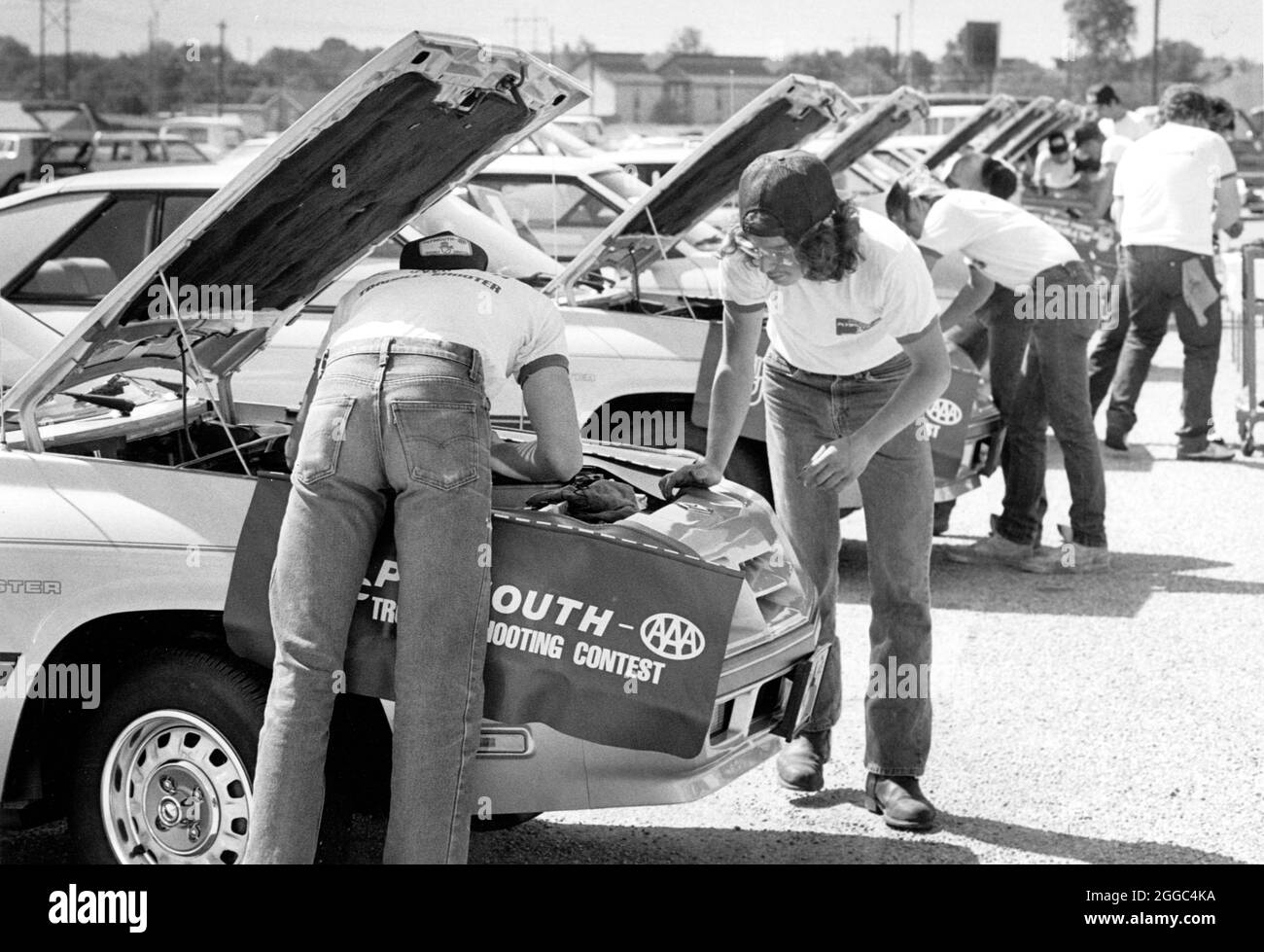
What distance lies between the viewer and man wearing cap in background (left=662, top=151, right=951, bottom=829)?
13.4ft

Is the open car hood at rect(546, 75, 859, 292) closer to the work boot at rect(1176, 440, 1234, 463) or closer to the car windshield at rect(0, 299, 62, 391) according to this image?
the car windshield at rect(0, 299, 62, 391)

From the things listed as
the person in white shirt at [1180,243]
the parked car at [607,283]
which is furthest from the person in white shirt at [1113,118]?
the parked car at [607,283]

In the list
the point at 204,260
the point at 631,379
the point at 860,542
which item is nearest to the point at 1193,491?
the point at 860,542

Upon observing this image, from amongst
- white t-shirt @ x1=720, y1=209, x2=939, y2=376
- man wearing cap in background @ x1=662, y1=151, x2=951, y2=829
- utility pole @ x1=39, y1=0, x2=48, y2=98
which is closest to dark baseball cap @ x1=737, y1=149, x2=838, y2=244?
man wearing cap in background @ x1=662, y1=151, x2=951, y2=829

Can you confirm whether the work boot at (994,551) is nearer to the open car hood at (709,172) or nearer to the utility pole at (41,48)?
the open car hood at (709,172)

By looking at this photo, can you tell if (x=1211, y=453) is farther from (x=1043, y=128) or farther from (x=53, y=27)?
(x=53, y=27)

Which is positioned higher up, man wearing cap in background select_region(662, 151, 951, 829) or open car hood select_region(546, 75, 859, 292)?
open car hood select_region(546, 75, 859, 292)

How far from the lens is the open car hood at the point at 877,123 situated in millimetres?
7844

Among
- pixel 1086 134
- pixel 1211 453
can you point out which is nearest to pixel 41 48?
pixel 1086 134

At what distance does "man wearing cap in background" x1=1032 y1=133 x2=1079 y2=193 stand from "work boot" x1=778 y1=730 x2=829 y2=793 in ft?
42.4

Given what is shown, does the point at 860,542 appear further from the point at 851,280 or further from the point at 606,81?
the point at 606,81

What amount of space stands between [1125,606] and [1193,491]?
8.38 feet

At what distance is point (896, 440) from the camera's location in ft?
14.3

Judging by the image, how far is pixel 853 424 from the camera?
4402 mm
